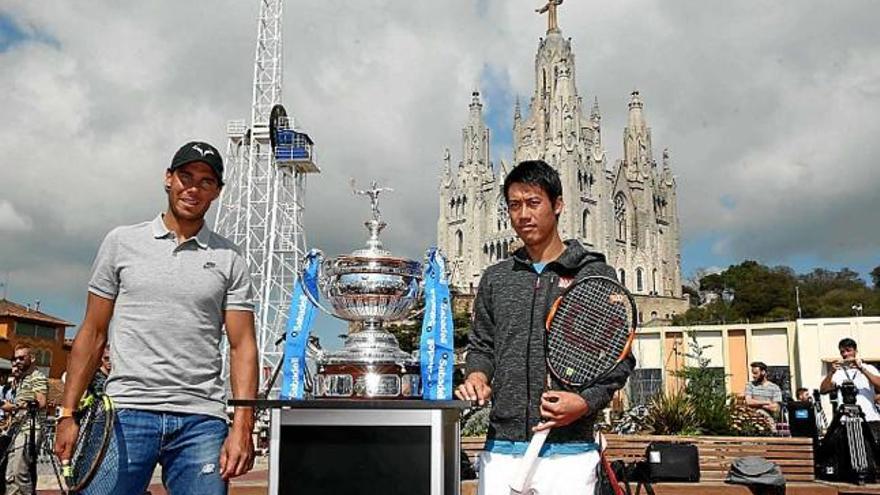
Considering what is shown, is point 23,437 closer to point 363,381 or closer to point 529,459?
point 363,381

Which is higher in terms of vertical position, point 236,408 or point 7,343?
point 7,343

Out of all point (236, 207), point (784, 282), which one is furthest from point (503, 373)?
point (784, 282)

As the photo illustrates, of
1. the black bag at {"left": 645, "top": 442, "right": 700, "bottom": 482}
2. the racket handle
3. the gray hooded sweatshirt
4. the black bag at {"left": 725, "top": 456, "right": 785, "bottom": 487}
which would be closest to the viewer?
the racket handle

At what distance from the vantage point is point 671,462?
464cm

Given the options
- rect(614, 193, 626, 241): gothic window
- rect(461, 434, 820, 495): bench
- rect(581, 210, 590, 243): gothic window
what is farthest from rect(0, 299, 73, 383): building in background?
rect(614, 193, 626, 241): gothic window

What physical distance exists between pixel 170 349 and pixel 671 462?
3035 mm

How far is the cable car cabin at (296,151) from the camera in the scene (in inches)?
2144

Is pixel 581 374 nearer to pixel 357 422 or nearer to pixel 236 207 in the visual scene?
pixel 357 422

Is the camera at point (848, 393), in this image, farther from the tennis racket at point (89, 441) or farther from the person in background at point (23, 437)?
the person in background at point (23, 437)

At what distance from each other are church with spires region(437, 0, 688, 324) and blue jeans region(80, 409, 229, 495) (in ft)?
260

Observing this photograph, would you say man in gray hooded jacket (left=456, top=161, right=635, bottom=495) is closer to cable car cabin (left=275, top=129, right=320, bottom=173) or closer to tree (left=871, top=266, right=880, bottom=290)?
cable car cabin (left=275, top=129, right=320, bottom=173)

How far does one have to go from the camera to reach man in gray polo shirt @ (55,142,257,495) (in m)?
3.11

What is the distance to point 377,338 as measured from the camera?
3820mm

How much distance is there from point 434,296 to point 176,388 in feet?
4.11
